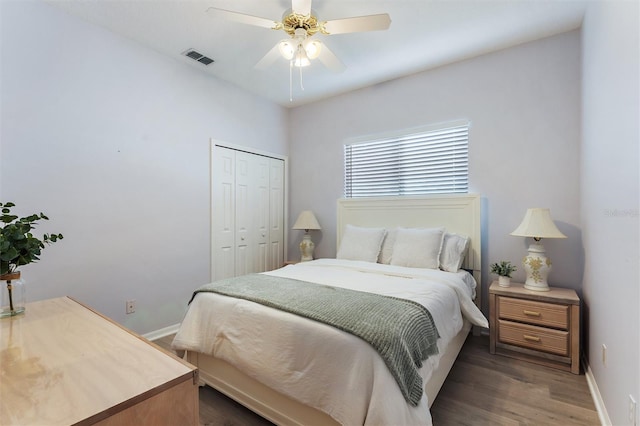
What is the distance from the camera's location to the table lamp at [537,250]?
8.00ft

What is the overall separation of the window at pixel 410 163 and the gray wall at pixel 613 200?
1.06 m

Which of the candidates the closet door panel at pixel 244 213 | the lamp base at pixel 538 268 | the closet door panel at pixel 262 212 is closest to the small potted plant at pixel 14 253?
the closet door panel at pixel 244 213

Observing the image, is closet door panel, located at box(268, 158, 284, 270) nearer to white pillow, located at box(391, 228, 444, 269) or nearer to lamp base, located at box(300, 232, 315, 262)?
lamp base, located at box(300, 232, 315, 262)

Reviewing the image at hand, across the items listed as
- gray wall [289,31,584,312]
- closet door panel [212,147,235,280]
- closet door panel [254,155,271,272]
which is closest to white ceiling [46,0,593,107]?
gray wall [289,31,584,312]

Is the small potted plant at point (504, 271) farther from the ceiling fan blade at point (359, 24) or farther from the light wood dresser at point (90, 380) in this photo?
the light wood dresser at point (90, 380)

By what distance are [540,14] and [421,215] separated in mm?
1948

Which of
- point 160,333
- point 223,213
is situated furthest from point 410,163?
point 160,333

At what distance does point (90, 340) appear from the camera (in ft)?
3.37

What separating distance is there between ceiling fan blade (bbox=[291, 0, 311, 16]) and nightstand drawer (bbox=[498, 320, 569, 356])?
2790mm

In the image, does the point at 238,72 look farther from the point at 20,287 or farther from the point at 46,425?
the point at 46,425

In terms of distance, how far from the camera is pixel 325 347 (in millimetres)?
1460

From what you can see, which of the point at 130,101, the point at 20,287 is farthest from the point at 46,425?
the point at 130,101

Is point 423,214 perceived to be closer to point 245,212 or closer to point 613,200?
point 613,200

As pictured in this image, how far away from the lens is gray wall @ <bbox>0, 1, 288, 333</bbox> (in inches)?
86.8
